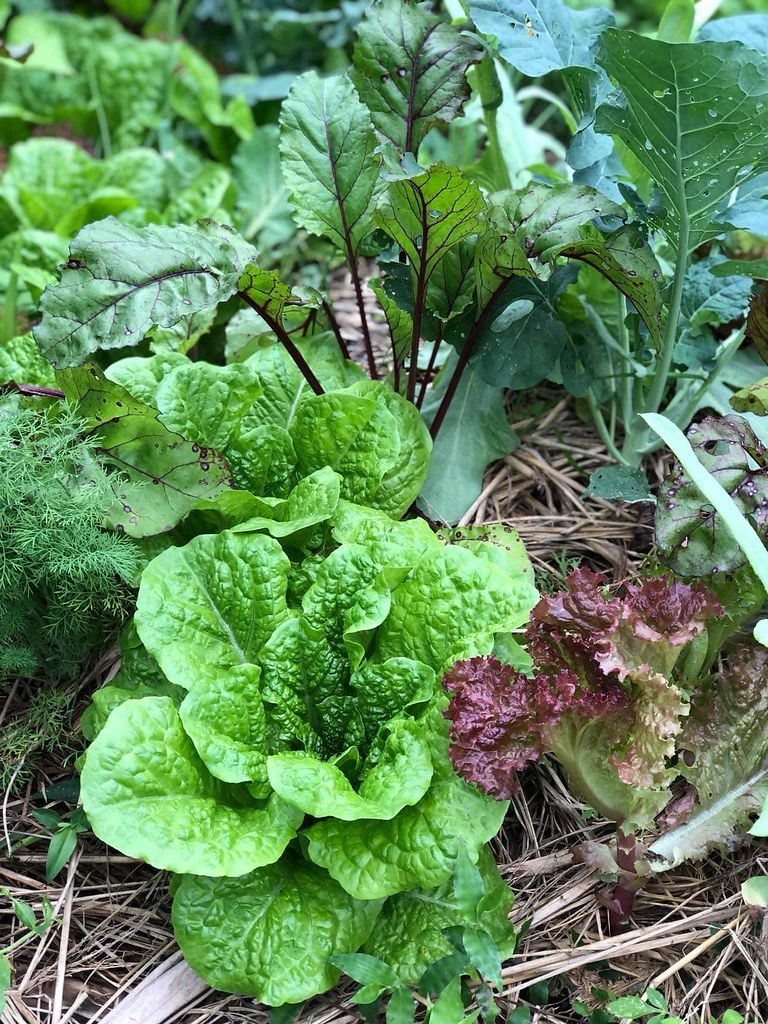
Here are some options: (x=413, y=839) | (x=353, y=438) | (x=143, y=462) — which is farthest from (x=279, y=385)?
(x=413, y=839)

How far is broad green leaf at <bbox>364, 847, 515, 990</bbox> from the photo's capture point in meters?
1.17

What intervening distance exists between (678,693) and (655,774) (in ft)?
0.37

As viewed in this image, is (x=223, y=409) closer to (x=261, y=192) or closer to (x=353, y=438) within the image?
(x=353, y=438)

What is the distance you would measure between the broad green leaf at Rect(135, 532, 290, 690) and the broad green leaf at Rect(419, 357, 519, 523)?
0.45 meters

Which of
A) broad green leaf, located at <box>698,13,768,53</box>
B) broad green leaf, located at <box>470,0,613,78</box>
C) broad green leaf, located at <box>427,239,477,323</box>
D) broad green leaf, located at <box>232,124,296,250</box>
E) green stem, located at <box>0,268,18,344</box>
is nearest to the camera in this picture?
broad green leaf, located at <box>470,0,613,78</box>

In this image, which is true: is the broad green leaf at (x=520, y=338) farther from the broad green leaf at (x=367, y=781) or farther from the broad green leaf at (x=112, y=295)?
the broad green leaf at (x=367, y=781)

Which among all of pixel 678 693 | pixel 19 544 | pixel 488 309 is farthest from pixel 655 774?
pixel 19 544

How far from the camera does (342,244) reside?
65.6 inches

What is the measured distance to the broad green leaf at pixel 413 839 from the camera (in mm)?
1140

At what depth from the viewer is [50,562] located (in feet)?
4.27

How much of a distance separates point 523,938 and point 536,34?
57.3 inches

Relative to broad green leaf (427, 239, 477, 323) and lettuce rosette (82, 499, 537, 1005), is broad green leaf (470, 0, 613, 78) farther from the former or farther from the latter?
lettuce rosette (82, 499, 537, 1005)

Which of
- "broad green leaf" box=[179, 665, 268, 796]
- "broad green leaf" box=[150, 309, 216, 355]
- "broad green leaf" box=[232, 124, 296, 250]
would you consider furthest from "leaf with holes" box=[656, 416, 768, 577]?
"broad green leaf" box=[232, 124, 296, 250]

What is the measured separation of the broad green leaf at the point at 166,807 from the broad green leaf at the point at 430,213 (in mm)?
849
